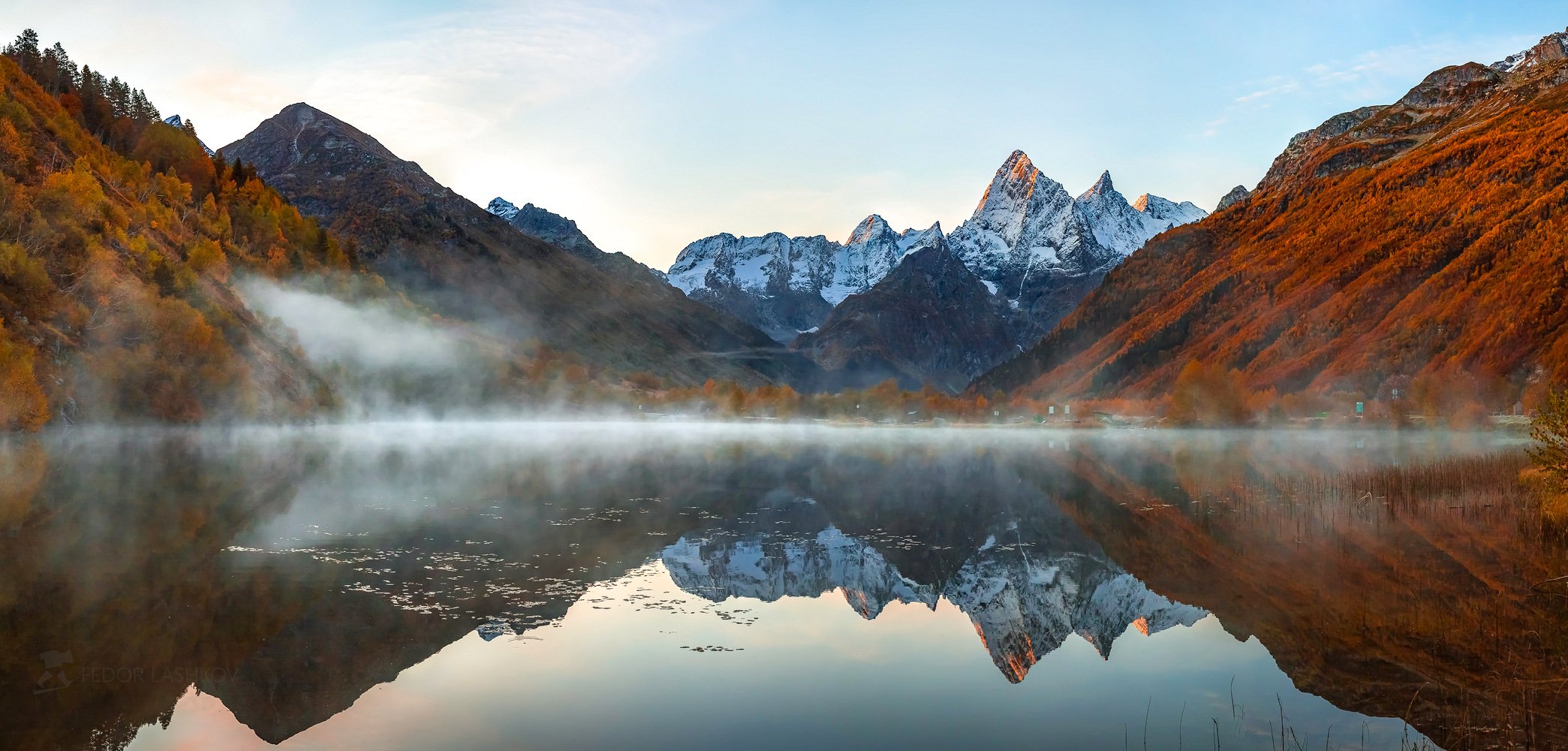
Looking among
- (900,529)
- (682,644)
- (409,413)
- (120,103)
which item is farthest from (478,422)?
(682,644)

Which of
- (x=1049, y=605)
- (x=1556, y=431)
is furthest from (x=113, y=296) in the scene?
(x=1556, y=431)

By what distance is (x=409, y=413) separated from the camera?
177 m

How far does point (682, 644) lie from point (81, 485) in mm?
38443

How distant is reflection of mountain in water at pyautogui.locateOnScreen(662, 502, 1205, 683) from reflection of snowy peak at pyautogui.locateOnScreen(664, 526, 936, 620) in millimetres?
44

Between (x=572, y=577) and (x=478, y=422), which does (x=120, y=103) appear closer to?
(x=478, y=422)

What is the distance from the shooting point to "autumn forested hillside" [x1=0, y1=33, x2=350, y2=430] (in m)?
76.5

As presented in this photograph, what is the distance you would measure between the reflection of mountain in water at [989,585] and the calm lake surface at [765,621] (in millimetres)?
136

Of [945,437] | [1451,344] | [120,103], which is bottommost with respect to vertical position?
[945,437]

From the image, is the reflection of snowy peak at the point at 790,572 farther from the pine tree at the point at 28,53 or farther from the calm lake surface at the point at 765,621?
the pine tree at the point at 28,53

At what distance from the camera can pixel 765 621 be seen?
23.0 m

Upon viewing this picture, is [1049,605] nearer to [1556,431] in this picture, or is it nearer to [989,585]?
[989,585]

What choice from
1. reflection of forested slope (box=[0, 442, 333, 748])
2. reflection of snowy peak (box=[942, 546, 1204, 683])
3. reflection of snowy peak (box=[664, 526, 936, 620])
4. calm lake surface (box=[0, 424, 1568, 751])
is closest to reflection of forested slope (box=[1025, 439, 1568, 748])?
calm lake surface (box=[0, 424, 1568, 751])

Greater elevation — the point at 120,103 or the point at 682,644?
the point at 120,103

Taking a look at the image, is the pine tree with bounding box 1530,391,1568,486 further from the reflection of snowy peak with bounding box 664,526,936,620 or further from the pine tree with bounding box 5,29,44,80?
the pine tree with bounding box 5,29,44,80
